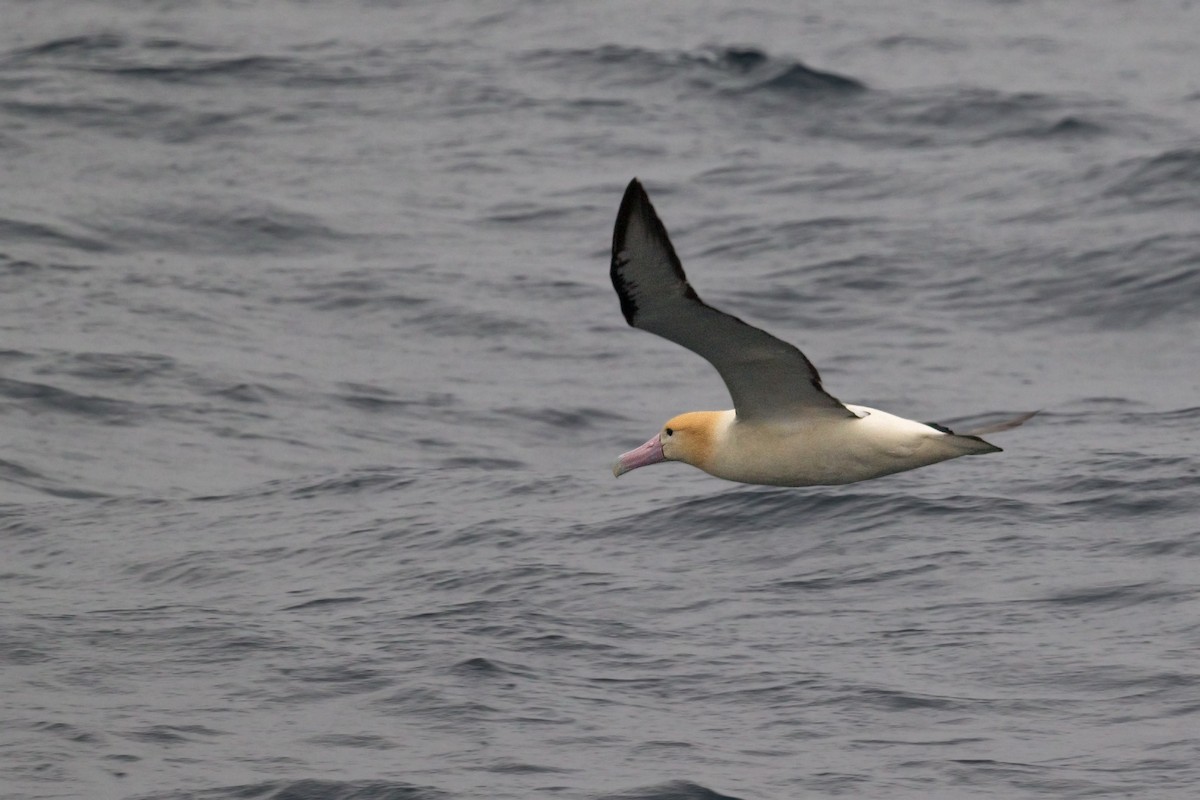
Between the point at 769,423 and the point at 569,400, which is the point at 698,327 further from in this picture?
the point at 569,400

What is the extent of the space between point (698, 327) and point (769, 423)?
1.35 meters

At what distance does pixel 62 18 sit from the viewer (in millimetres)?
32562

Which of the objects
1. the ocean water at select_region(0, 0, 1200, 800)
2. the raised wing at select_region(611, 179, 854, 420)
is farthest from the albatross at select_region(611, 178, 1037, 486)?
the ocean water at select_region(0, 0, 1200, 800)

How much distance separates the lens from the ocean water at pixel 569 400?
12758 millimetres

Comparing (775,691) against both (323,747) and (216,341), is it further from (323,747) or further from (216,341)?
(216,341)

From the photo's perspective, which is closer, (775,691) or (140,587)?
(775,691)

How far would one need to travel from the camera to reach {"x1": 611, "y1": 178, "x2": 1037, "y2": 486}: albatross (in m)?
10.3

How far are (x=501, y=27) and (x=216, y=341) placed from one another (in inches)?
518

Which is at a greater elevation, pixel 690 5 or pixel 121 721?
pixel 690 5

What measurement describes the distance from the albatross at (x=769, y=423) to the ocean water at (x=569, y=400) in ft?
6.22

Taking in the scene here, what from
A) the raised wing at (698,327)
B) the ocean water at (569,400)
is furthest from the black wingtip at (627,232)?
the ocean water at (569,400)

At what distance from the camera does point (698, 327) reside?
Answer: 10.5m

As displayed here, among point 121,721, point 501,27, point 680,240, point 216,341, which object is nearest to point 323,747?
point 121,721

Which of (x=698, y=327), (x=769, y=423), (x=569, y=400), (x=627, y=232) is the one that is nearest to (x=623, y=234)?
(x=627, y=232)
